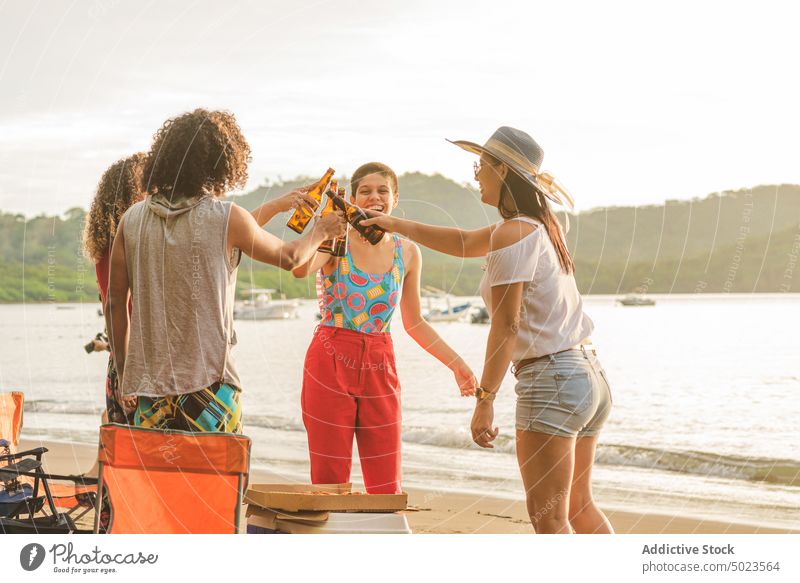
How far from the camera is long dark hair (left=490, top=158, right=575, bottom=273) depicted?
330cm

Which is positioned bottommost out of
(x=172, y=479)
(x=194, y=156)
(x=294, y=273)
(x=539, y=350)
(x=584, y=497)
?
(x=584, y=497)

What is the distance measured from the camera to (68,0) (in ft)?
15.5

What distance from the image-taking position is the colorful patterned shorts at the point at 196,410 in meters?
3.11

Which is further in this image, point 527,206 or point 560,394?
point 527,206

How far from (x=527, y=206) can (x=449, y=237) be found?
428mm

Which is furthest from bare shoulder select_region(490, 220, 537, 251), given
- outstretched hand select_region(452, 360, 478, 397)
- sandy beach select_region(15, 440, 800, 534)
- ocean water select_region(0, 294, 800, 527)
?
ocean water select_region(0, 294, 800, 527)

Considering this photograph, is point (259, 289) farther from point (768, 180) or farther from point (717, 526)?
point (717, 526)

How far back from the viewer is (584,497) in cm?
341

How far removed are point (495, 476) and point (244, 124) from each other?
15.2 ft

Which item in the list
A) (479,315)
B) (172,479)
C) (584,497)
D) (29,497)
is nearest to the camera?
(172,479)

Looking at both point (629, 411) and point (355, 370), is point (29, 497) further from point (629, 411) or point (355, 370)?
point (629, 411)

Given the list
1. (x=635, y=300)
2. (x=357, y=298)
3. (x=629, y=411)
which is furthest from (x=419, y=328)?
(x=635, y=300)
